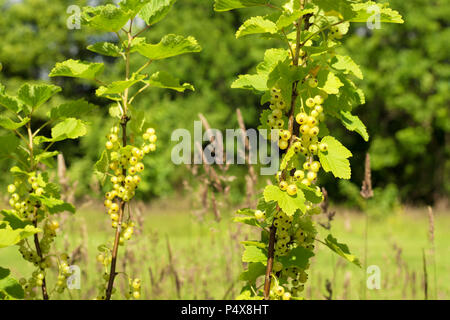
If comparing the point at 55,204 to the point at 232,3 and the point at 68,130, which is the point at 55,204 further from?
the point at 232,3

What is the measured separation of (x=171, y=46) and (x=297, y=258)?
1.06 m

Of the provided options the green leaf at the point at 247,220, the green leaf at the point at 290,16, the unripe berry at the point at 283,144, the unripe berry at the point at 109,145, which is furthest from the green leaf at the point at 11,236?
the green leaf at the point at 290,16

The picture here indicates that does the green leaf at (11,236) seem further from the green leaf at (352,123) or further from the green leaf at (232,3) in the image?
the green leaf at (352,123)

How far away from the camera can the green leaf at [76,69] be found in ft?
6.63

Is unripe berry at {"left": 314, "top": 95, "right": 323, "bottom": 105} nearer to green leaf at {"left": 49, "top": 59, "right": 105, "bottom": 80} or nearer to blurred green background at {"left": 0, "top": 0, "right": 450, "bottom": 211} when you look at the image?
green leaf at {"left": 49, "top": 59, "right": 105, "bottom": 80}

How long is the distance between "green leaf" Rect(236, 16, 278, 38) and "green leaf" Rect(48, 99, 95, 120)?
38.2 inches

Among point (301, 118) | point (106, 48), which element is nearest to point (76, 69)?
point (106, 48)

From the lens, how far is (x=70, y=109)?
2318 millimetres

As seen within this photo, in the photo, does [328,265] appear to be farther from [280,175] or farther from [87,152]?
[87,152]

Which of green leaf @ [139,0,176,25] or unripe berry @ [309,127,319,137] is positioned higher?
green leaf @ [139,0,176,25]

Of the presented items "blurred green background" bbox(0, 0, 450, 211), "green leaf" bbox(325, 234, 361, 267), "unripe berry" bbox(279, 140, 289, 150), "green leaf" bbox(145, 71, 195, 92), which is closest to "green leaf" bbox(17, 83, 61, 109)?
"green leaf" bbox(145, 71, 195, 92)

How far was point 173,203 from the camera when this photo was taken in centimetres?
1855

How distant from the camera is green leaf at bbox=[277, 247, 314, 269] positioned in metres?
1.95
